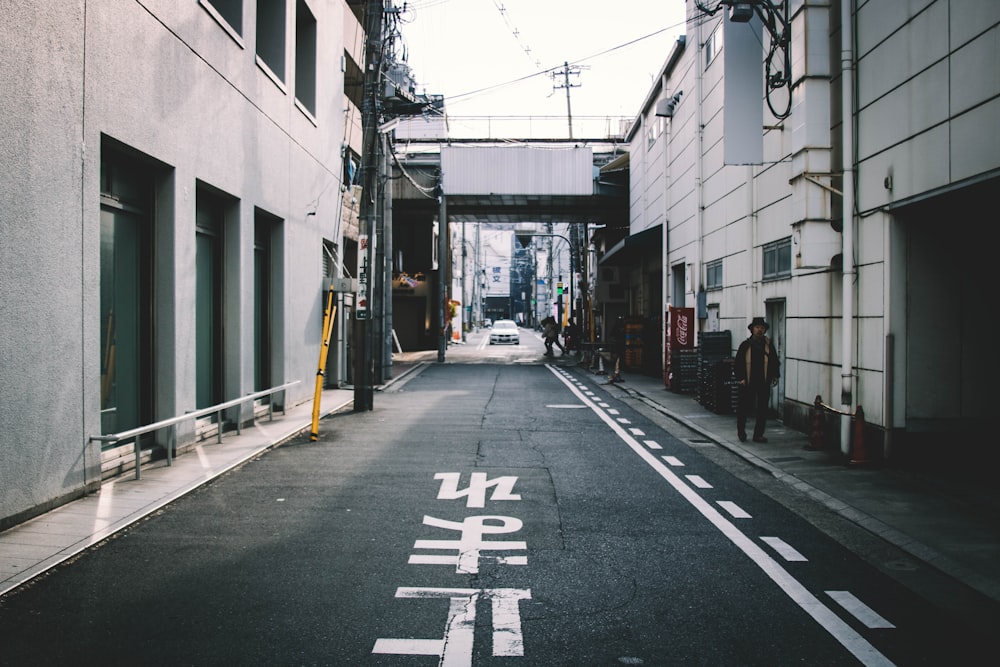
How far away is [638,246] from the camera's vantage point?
27766 millimetres

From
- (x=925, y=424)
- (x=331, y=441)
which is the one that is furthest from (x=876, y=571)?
(x=331, y=441)

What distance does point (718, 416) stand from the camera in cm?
1470

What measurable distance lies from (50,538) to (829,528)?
21.4ft

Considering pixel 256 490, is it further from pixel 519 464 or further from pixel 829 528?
pixel 829 528

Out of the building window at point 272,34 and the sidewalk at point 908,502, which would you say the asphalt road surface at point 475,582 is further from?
the building window at point 272,34

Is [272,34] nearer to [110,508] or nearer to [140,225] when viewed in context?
[140,225]

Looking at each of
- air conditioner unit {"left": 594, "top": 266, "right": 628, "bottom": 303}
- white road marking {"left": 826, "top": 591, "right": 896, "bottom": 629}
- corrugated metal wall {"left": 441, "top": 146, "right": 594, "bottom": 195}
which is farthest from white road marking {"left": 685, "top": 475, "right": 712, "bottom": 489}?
air conditioner unit {"left": 594, "top": 266, "right": 628, "bottom": 303}

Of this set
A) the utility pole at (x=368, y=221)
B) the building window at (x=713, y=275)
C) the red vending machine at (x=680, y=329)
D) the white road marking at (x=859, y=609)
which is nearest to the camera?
the white road marking at (x=859, y=609)

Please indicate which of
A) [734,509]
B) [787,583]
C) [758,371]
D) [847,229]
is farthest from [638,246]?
[787,583]

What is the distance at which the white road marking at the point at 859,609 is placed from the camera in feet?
15.0

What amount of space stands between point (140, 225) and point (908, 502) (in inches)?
363

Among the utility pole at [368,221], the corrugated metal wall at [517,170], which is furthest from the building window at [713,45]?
the corrugated metal wall at [517,170]

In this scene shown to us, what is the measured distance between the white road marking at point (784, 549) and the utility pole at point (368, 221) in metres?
10.4

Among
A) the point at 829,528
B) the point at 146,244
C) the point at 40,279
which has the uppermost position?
the point at 146,244
